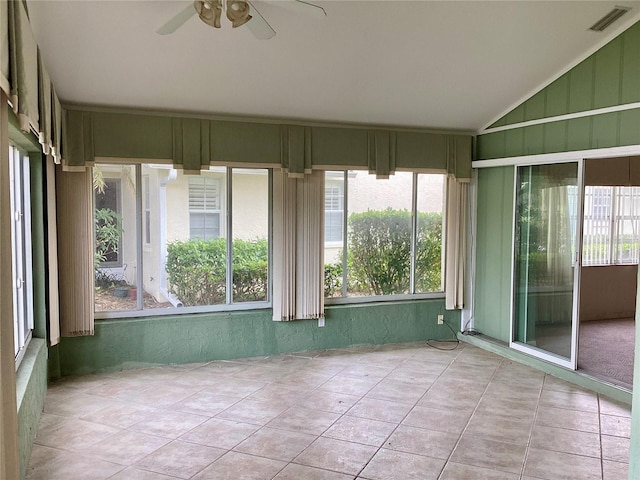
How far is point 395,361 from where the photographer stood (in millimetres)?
5625

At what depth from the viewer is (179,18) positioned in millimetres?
3158

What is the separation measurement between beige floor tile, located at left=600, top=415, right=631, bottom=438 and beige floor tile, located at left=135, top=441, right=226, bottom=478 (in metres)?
2.84

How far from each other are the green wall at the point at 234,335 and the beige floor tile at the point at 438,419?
75.9 inches

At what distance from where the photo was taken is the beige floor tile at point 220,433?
3.65 metres

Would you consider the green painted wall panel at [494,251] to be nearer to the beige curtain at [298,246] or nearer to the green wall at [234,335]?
the green wall at [234,335]

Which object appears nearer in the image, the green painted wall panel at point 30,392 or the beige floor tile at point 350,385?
the green painted wall panel at point 30,392

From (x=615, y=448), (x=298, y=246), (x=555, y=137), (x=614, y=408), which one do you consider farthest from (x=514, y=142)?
(x=615, y=448)

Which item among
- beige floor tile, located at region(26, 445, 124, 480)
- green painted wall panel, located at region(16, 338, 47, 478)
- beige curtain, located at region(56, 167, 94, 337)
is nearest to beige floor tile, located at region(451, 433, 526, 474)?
beige floor tile, located at region(26, 445, 124, 480)

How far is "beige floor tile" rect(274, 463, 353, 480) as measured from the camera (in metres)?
3.18

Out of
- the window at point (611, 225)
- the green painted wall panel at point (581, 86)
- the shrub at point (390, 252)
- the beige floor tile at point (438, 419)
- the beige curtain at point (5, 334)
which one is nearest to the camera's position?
the beige curtain at point (5, 334)

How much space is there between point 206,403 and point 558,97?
4.43m

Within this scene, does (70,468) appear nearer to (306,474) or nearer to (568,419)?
(306,474)

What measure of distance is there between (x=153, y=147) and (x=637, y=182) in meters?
6.49

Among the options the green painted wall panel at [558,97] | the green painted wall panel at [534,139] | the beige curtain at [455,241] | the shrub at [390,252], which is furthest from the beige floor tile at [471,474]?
the green painted wall panel at [558,97]
